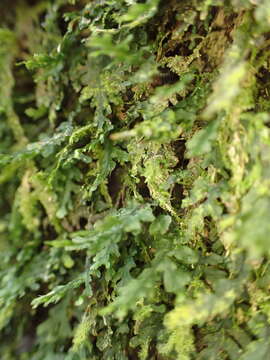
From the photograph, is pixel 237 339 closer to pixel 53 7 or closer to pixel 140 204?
pixel 140 204

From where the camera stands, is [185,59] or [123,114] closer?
[185,59]

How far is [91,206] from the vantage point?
1430mm

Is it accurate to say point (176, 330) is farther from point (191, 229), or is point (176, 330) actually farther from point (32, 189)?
point (32, 189)

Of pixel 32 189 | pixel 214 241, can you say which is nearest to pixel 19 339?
pixel 32 189

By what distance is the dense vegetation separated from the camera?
92 centimetres

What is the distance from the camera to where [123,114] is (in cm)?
129

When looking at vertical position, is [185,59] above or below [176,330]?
above

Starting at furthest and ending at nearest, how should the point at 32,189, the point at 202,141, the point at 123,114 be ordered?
1. the point at 32,189
2. the point at 123,114
3. the point at 202,141

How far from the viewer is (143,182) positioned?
4.11 ft

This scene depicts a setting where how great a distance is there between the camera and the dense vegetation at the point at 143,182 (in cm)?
92

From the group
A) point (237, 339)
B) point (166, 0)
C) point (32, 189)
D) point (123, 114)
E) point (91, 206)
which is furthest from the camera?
point (32, 189)

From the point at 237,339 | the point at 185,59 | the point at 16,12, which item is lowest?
the point at 237,339

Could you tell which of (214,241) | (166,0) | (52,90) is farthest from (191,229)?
(52,90)

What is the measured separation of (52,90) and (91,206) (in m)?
0.51
